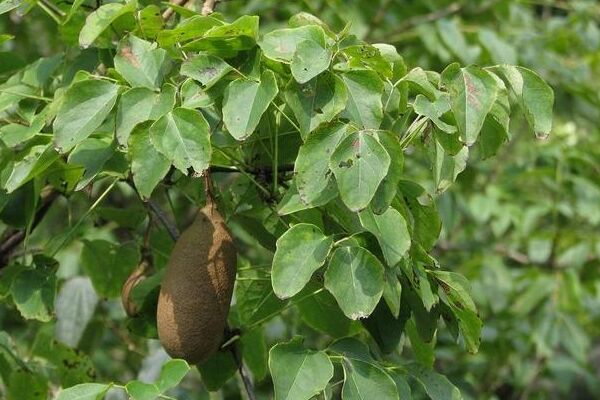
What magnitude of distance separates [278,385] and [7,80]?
680 mm

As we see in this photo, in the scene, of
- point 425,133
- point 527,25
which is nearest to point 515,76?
point 425,133

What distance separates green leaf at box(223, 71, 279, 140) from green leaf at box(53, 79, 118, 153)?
0.44 feet

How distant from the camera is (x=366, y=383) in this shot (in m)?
1.23

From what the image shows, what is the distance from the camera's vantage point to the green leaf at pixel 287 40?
3.96 feet

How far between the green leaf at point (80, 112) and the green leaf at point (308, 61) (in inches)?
8.4

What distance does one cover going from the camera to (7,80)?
5.32 feet

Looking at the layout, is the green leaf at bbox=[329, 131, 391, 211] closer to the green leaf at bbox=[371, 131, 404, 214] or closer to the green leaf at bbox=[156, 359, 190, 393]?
the green leaf at bbox=[371, 131, 404, 214]

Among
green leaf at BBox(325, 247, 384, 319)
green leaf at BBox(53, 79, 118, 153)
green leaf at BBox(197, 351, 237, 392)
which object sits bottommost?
green leaf at BBox(197, 351, 237, 392)

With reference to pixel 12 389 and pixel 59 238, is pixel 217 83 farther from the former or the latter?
pixel 12 389

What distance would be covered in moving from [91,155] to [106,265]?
1.58 ft

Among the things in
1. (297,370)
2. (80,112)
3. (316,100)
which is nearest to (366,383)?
(297,370)

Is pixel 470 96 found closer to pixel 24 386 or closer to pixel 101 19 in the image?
pixel 101 19

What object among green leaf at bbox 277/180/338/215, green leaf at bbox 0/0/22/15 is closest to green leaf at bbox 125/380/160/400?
green leaf at bbox 277/180/338/215

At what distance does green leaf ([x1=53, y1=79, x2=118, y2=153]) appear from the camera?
122 cm
